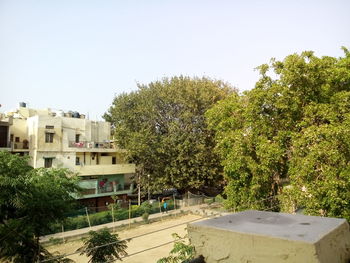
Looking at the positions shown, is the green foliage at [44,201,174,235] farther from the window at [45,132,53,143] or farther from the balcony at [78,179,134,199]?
the window at [45,132,53,143]

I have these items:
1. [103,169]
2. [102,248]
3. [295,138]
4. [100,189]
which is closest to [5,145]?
[103,169]

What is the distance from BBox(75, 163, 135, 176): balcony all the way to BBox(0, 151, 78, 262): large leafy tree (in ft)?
51.9

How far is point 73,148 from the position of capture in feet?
88.2

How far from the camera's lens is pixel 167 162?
2683cm

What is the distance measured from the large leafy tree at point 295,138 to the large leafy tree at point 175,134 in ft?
35.1

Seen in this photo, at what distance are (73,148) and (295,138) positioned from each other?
69.8 ft

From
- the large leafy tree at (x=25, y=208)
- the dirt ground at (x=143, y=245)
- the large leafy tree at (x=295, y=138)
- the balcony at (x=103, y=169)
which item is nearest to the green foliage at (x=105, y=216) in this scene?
the dirt ground at (x=143, y=245)

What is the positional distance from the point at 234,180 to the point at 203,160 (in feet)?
37.8

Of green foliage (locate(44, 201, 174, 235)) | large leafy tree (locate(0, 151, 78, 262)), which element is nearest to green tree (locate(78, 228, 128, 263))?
large leafy tree (locate(0, 151, 78, 262))

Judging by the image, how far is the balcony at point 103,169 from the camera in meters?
26.6

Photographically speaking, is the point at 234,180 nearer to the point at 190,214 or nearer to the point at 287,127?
the point at 287,127

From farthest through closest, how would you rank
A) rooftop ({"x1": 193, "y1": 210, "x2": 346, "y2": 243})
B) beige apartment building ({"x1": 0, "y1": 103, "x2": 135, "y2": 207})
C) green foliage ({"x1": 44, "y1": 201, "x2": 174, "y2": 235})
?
beige apartment building ({"x1": 0, "y1": 103, "x2": 135, "y2": 207}) → green foliage ({"x1": 44, "y1": 201, "x2": 174, "y2": 235}) → rooftop ({"x1": 193, "y1": 210, "x2": 346, "y2": 243})

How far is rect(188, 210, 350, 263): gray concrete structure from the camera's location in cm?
198

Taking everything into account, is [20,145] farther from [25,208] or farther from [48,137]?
[25,208]
